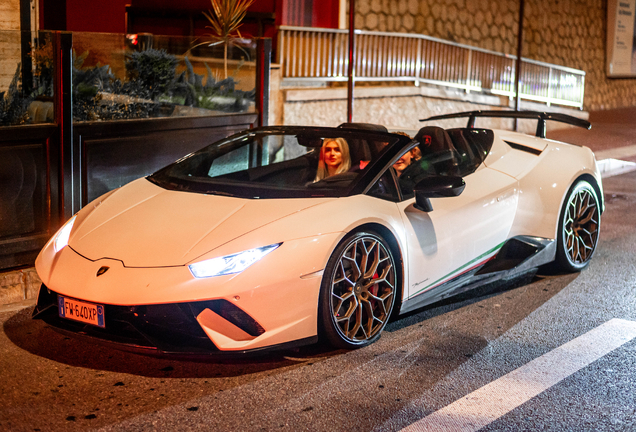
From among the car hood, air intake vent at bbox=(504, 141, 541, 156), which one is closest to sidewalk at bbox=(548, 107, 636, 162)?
air intake vent at bbox=(504, 141, 541, 156)

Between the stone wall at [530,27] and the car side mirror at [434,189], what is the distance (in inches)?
498

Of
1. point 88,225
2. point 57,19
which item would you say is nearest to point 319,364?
point 88,225

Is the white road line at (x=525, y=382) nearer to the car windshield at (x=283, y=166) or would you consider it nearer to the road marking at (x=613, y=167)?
the car windshield at (x=283, y=166)

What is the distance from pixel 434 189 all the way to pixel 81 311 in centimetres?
226

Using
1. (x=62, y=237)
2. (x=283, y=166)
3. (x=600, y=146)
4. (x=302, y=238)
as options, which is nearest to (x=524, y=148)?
(x=283, y=166)

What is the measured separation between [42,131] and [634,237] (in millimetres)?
5922

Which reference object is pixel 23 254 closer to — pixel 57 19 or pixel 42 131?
pixel 42 131

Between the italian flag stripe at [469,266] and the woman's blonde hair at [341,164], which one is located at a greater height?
the woman's blonde hair at [341,164]

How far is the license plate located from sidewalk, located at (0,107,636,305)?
5.69 ft

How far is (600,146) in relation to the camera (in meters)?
16.0

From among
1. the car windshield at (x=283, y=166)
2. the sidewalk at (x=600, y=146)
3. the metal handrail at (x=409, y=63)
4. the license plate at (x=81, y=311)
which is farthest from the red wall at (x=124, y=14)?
the license plate at (x=81, y=311)

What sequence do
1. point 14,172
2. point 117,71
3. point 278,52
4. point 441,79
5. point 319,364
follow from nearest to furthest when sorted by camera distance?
point 319,364 → point 14,172 → point 117,71 → point 278,52 → point 441,79

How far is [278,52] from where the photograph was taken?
41.1 feet

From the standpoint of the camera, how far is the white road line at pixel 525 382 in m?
3.44
